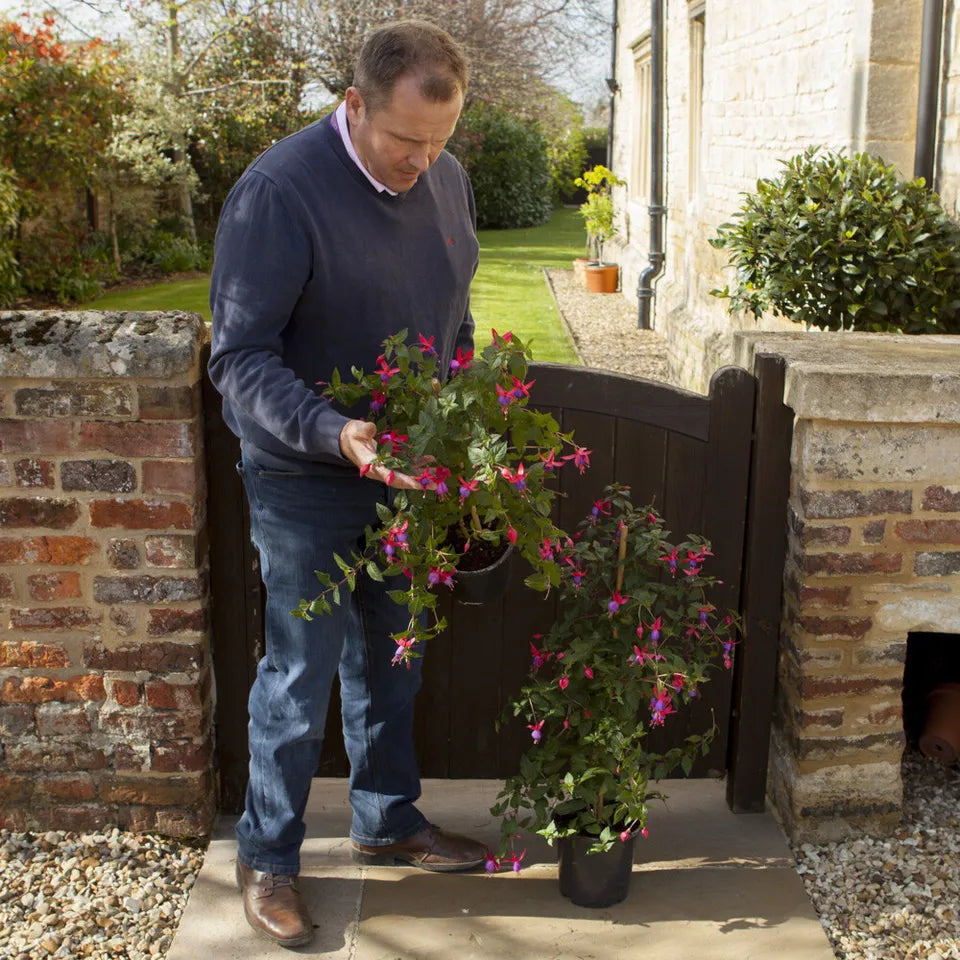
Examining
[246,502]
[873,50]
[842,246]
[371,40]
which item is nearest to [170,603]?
[246,502]

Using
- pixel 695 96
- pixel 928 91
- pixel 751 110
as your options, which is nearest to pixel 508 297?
pixel 695 96

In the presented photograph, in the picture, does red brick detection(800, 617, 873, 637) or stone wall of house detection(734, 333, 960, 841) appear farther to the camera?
red brick detection(800, 617, 873, 637)

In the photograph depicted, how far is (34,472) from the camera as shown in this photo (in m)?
2.92

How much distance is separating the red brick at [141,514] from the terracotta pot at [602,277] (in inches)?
493

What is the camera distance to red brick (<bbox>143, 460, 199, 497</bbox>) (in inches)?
115

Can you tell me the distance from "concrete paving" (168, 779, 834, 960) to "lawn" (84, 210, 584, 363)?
6.79 m

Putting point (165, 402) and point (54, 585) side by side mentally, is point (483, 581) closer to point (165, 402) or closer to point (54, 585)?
point (165, 402)

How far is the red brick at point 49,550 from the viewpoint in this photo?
117 inches

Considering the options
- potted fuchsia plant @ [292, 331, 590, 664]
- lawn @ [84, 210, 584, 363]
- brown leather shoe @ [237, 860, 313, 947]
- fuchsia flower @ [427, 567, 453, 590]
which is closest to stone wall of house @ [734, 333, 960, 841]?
potted fuchsia plant @ [292, 331, 590, 664]

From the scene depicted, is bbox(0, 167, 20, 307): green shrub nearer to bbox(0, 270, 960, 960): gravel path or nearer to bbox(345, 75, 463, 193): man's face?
bbox(0, 270, 960, 960): gravel path

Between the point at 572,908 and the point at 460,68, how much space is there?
203cm

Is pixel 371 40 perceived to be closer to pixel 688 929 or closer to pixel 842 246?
pixel 688 929

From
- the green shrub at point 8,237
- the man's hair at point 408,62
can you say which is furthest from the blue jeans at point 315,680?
the green shrub at point 8,237

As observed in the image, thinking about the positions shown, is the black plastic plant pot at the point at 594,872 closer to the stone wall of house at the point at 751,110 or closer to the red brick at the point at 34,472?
the red brick at the point at 34,472
